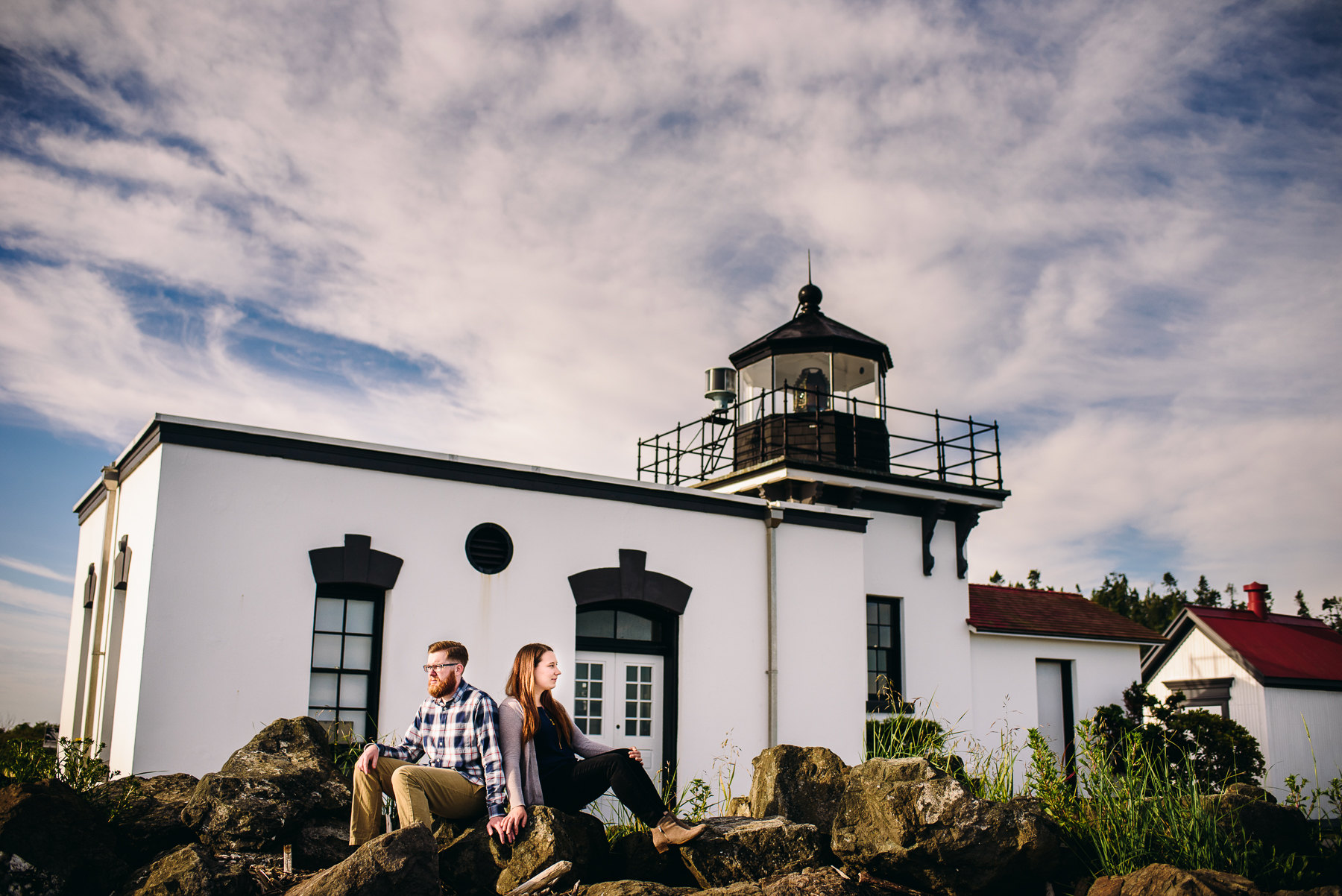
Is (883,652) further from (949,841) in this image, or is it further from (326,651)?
(949,841)

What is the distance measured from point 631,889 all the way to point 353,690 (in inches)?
198

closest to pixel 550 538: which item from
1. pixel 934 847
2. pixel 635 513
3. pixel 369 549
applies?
pixel 635 513

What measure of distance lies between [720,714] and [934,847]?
5670 millimetres

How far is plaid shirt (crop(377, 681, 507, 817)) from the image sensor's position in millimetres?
5910

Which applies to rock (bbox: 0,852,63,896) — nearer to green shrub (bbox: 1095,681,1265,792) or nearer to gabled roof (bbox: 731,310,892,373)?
gabled roof (bbox: 731,310,892,373)

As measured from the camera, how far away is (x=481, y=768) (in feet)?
19.9

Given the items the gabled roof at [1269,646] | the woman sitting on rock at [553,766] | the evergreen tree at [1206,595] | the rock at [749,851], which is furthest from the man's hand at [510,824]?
the evergreen tree at [1206,595]

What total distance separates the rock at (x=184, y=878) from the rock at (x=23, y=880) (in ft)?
1.17

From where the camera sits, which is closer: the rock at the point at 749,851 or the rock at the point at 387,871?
the rock at the point at 387,871

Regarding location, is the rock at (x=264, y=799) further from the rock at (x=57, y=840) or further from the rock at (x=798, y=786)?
the rock at (x=798, y=786)

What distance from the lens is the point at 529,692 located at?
6223mm

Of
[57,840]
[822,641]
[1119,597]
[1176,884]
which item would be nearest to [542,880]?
[57,840]

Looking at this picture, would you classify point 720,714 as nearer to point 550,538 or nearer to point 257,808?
point 550,538

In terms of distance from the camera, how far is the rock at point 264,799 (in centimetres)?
611
